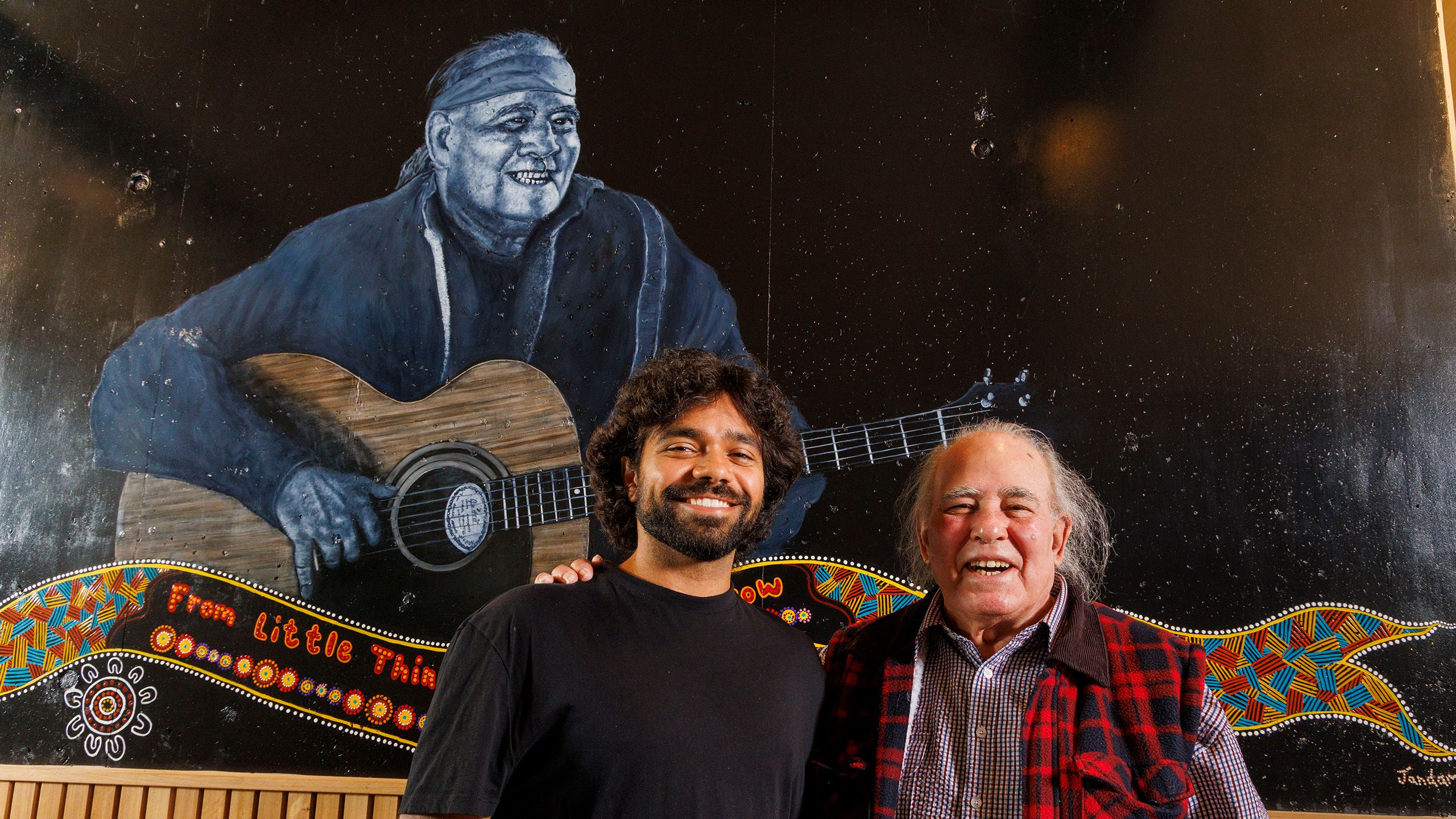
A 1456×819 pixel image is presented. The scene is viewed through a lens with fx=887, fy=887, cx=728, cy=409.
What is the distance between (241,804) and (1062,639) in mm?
2552

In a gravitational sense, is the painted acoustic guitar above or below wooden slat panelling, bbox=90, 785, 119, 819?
above

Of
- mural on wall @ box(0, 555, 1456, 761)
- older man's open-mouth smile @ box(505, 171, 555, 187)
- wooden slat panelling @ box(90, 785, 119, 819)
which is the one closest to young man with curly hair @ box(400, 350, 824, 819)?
mural on wall @ box(0, 555, 1456, 761)

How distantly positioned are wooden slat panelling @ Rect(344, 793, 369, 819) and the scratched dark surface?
10 cm

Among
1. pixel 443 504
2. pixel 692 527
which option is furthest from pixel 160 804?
pixel 692 527

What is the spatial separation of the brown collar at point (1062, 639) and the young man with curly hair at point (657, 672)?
14 cm

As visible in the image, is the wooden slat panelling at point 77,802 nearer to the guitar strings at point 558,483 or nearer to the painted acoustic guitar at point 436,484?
the painted acoustic guitar at point 436,484

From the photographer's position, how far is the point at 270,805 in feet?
8.98

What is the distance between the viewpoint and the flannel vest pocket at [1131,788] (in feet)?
4.47

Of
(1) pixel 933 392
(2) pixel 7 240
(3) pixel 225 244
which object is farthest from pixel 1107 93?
(2) pixel 7 240

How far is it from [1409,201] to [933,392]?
1530 millimetres

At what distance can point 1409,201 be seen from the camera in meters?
2.68

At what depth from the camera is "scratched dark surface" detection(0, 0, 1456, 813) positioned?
2551 mm

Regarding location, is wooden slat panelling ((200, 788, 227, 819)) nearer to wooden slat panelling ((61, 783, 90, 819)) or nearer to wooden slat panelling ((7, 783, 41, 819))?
wooden slat panelling ((61, 783, 90, 819))
